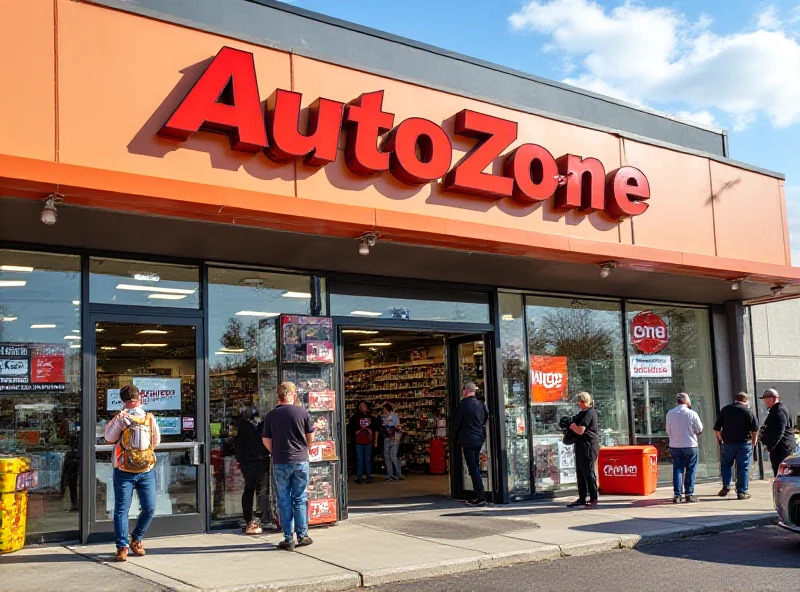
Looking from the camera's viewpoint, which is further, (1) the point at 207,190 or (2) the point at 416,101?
(2) the point at 416,101

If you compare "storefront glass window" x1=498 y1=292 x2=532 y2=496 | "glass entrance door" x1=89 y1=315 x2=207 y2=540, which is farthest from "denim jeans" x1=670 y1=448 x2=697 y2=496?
"glass entrance door" x1=89 y1=315 x2=207 y2=540

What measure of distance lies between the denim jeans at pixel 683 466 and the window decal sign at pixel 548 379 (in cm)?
206

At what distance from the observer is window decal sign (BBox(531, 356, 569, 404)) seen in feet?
44.4

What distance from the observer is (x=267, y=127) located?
9375 millimetres

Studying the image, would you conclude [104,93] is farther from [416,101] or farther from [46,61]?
[416,101]

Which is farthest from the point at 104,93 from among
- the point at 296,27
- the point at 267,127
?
the point at 296,27

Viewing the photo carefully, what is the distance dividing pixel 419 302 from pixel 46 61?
6.21 m

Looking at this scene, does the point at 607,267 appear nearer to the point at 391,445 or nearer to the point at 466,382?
the point at 466,382

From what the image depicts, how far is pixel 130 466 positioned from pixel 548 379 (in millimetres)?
7416

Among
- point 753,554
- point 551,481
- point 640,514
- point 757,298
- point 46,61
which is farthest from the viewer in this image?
point 757,298

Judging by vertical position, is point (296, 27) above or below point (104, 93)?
above

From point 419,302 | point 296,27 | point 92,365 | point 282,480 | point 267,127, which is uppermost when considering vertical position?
point 296,27

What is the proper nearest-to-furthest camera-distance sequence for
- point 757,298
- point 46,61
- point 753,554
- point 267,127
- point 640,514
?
point 46,61 < point 753,554 < point 267,127 < point 640,514 < point 757,298

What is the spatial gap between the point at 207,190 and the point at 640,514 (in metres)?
7.22
